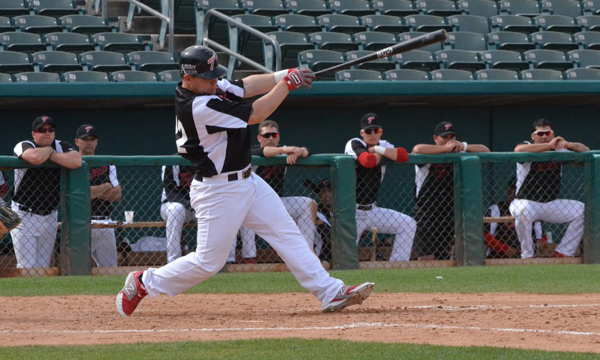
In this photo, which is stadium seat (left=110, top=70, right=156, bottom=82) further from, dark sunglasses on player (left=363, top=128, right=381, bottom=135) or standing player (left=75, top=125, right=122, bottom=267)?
dark sunglasses on player (left=363, top=128, right=381, bottom=135)

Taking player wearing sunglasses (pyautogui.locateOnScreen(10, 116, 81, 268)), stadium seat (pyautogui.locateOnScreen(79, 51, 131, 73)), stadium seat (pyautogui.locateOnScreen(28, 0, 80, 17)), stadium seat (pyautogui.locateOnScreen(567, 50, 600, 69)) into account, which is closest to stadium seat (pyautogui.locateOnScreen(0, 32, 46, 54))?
stadium seat (pyautogui.locateOnScreen(79, 51, 131, 73))

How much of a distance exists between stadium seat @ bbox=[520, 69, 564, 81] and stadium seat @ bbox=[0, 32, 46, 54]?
19.9ft

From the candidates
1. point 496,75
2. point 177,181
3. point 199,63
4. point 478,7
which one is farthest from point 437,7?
point 199,63

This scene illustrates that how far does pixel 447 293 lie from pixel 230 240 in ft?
6.71

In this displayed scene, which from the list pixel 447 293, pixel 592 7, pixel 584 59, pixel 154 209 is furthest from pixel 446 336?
pixel 592 7

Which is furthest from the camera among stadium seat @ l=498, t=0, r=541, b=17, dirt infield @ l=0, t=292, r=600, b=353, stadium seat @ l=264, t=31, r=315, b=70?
stadium seat @ l=498, t=0, r=541, b=17

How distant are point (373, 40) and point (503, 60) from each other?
1.77m

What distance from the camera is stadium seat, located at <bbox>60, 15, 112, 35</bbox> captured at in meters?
12.0

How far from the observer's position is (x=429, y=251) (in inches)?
347

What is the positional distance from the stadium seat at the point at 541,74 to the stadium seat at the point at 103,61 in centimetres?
498

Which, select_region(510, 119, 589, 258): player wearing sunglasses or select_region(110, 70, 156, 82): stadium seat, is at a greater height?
select_region(110, 70, 156, 82): stadium seat

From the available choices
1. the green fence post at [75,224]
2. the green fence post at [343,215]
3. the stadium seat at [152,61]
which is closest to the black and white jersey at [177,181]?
the green fence post at [75,224]

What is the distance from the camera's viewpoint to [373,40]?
12391mm

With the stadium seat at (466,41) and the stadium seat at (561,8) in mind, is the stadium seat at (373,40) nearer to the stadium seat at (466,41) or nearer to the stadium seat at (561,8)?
the stadium seat at (466,41)
